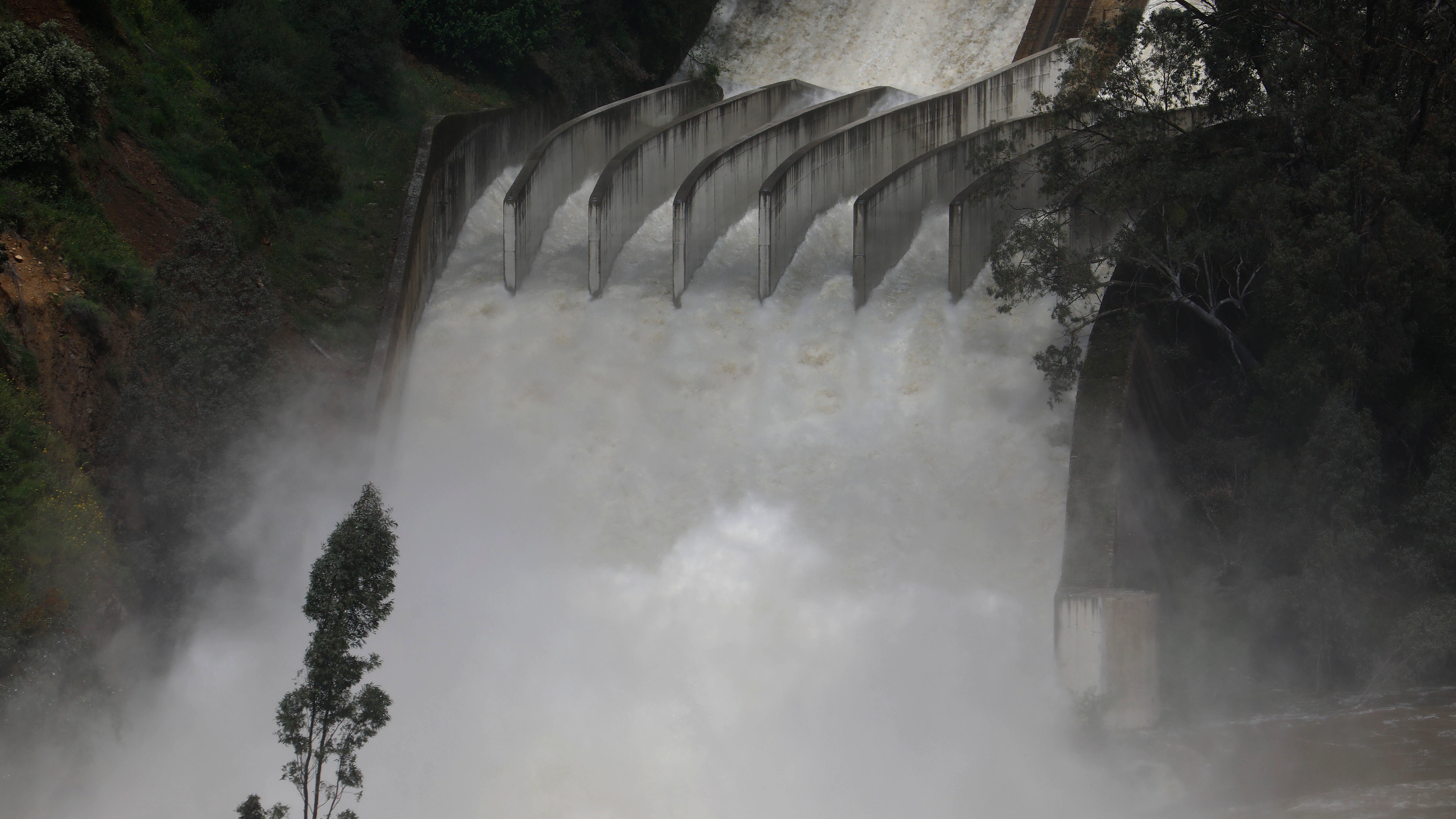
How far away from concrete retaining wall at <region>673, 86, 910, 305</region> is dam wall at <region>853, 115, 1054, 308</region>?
2.68m

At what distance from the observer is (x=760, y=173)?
81.5 ft

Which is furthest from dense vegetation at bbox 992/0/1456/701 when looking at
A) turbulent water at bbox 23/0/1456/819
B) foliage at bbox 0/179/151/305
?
foliage at bbox 0/179/151/305

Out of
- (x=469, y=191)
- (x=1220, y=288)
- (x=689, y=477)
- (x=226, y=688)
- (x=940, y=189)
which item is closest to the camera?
(x=226, y=688)

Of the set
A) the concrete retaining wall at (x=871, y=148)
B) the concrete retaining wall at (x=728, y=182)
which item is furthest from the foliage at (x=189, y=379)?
the concrete retaining wall at (x=871, y=148)

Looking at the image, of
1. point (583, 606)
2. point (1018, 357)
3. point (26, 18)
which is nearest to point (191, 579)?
point (583, 606)

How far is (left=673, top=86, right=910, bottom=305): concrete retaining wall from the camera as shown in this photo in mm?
22688

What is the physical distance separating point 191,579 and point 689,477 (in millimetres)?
7335

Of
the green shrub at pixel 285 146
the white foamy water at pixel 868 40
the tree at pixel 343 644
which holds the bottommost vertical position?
the tree at pixel 343 644

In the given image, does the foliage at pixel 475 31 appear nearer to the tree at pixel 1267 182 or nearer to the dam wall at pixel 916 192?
the dam wall at pixel 916 192

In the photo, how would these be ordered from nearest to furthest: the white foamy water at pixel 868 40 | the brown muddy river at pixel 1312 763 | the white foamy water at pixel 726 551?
the brown muddy river at pixel 1312 763, the white foamy water at pixel 726 551, the white foamy water at pixel 868 40

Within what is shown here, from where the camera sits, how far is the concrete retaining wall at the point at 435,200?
2173cm

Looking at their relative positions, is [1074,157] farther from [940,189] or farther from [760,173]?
[760,173]

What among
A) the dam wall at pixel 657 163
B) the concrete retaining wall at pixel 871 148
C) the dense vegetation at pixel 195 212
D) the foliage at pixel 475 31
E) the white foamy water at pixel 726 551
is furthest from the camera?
the foliage at pixel 475 31

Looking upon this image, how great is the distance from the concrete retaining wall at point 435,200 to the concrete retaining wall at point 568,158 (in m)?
1.10
